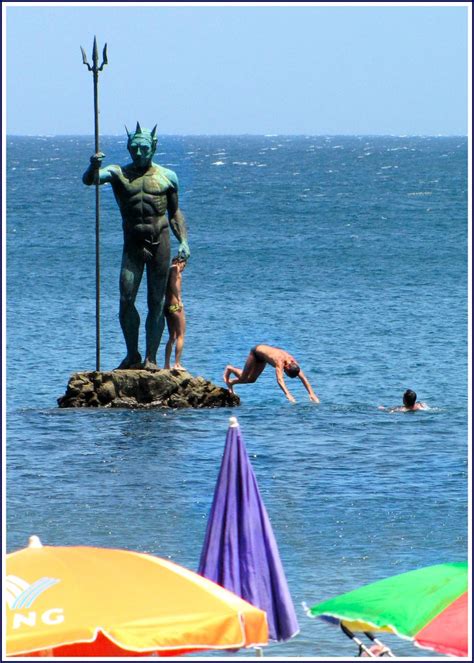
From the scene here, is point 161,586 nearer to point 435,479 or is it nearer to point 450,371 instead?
point 435,479

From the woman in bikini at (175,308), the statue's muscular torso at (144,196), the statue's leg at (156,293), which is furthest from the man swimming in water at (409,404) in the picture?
the statue's muscular torso at (144,196)

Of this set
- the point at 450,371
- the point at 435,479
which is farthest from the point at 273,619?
the point at 450,371

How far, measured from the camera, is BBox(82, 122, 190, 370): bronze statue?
86.4 ft

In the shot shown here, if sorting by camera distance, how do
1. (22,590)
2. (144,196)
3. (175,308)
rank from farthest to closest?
(175,308), (144,196), (22,590)

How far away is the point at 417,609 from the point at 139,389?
1380 cm

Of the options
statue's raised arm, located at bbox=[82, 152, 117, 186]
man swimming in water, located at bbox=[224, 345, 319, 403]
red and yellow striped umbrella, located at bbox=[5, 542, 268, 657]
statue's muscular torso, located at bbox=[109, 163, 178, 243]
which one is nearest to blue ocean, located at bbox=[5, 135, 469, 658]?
man swimming in water, located at bbox=[224, 345, 319, 403]

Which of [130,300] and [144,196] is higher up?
[144,196]

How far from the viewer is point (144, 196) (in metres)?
26.4

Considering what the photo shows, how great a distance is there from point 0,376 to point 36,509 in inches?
189

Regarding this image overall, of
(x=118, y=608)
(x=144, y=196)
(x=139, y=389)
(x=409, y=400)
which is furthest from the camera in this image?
(x=409, y=400)

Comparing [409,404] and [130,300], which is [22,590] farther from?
[409,404]

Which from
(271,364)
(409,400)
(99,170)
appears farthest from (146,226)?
(409,400)

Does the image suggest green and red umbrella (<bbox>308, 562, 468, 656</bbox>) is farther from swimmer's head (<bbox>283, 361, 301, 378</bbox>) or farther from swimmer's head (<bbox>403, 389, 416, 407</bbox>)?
swimmer's head (<bbox>403, 389, 416, 407</bbox>)

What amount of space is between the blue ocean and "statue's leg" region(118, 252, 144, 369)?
825 millimetres
